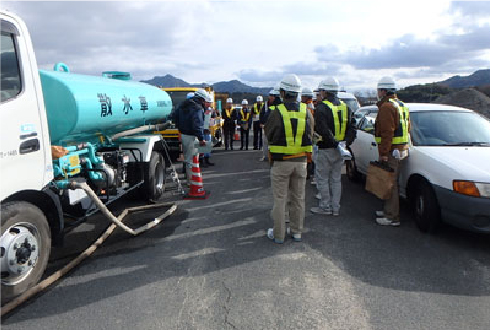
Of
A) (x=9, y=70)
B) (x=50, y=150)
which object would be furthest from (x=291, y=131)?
(x=9, y=70)

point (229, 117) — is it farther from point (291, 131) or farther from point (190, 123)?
point (291, 131)

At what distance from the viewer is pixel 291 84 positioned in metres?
4.91

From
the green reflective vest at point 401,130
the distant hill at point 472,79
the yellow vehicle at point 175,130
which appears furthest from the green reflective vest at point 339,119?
the distant hill at point 472,79

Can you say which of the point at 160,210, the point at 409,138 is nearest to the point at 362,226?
the point at 409,138

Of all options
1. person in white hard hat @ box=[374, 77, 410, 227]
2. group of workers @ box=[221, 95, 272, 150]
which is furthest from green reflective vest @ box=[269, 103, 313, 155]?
group of workers @ box=[221, 95, 272, 150]

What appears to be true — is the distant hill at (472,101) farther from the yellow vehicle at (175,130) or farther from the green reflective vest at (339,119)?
the green reflective vest at (339,119)

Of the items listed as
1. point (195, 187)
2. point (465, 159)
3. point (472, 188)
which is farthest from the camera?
point (195, 187)

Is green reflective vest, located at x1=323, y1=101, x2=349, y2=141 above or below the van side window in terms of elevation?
below

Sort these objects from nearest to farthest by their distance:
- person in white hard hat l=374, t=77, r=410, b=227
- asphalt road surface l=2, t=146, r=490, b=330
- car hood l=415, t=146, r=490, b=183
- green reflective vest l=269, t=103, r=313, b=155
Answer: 1. asphalt road surface l=2, t=146, r=490, b=330
2. car hood l=415, t=146, r=490, b=183
3. green reflective vest l=269, t=103, r=313, b=155
4. person in white hard hat l=374, t=77, r=410, b=227

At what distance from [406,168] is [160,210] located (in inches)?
159

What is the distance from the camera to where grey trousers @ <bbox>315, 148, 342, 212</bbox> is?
20.0ft

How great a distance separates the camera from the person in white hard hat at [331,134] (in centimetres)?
591

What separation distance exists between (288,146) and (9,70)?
10.3 ft

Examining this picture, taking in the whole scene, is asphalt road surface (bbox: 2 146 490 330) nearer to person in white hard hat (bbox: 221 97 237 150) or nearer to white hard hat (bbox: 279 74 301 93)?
white hard hat (bbox: 279 74 301 93)
